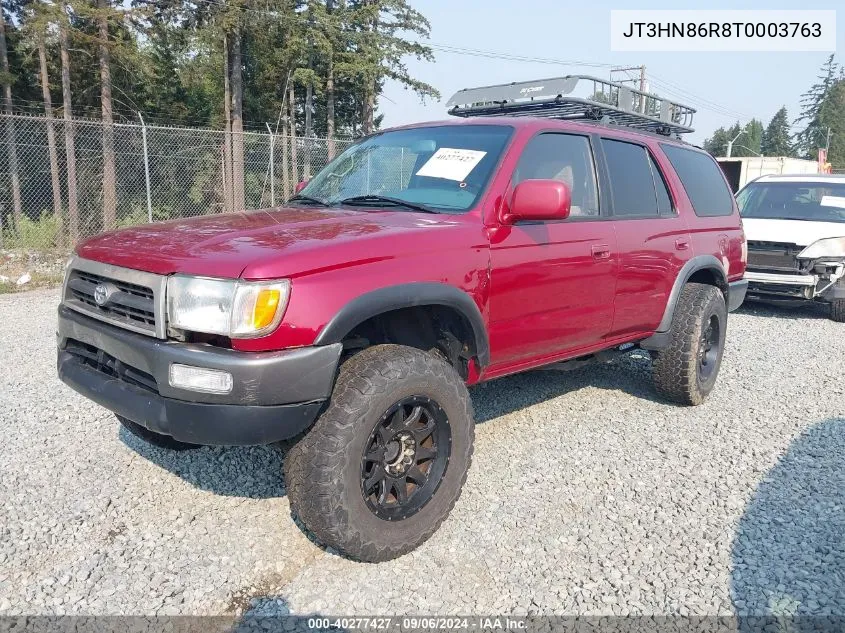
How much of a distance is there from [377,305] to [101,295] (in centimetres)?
119

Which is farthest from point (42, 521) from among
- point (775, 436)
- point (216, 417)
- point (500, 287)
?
point (775, 436)

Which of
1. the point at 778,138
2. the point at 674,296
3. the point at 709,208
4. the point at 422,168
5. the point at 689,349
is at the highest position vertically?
the point at 778,138

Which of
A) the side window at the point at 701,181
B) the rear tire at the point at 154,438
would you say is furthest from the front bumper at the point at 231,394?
the side window at the point at 701,181

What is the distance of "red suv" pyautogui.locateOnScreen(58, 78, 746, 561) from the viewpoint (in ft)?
7.72

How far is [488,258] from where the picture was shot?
3039 millimetres

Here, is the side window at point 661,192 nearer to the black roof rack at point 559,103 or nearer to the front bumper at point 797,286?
the black roof rack at point 559,103

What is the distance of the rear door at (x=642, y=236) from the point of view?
3938 mm

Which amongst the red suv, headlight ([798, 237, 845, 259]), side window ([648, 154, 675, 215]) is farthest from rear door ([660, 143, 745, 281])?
headlight ([798, 237, 845, 259])

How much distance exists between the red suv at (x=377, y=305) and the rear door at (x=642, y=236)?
19 millimetres

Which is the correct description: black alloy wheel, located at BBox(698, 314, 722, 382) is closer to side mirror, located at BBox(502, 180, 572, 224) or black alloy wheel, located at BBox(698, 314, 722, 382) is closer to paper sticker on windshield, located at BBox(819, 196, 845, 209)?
side mirror, located at BBox(502, 180, 572, 224)

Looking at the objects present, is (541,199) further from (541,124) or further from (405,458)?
(405,458)

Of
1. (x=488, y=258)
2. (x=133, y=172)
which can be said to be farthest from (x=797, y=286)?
(x=133, y=172)

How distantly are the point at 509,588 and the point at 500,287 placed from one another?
53.1 inches

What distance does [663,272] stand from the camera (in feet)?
13.9
